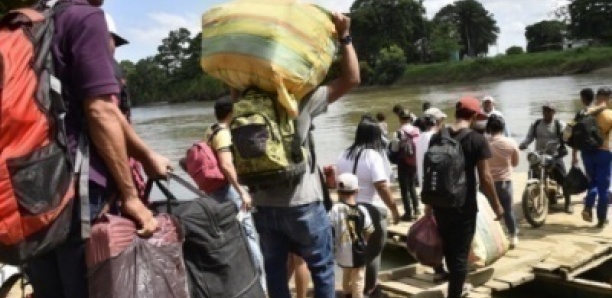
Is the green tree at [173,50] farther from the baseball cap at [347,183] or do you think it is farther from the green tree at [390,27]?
the baseball cap at [347,183]

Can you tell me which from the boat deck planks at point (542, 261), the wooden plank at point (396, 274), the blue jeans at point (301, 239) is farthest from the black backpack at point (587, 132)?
the blue jeans at point (301, 239)

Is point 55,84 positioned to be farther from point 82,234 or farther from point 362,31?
point 362,31

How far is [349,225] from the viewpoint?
5.05 metres

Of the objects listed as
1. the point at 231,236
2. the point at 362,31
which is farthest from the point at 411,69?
the point at 231,236

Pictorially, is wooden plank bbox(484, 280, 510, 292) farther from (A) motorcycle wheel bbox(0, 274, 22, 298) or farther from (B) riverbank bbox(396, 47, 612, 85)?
(B) riverbank bbox(396, 47, 612, 85)

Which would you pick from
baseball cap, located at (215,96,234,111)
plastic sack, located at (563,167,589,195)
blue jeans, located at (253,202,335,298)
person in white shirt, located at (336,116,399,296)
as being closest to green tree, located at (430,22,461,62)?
plastic sack, located at (563,167,589,195)

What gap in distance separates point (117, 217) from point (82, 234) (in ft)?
0.45

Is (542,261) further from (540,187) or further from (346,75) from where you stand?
(346,75)

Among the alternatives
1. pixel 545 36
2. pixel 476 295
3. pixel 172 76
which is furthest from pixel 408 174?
pixel 172 76

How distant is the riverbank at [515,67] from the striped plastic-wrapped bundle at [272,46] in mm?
58697

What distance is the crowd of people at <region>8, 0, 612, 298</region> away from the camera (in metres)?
2.17

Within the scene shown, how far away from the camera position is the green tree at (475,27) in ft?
314

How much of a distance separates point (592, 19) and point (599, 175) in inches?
2831

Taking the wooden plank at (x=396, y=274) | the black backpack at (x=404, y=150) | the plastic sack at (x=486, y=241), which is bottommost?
the wooden plank at (x=396, y=274)
